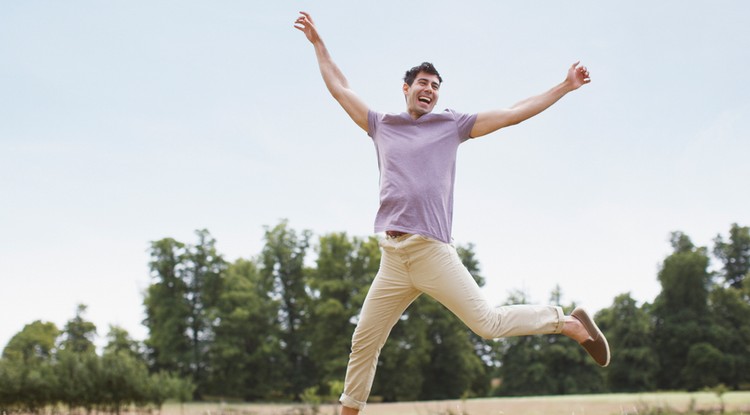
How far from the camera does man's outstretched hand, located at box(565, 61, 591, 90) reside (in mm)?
5754

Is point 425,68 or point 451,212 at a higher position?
point 425,68

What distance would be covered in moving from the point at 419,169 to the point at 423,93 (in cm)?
69

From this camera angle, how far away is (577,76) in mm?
5781

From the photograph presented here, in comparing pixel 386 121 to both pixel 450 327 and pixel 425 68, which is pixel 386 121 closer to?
pixel 425 68

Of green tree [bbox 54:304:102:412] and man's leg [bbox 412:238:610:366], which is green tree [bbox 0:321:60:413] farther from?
man's leg [bbox 412:238:610:366]

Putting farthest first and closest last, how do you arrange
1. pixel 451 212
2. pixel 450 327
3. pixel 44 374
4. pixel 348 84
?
pixel 450 327, pixel 44 374, pixel 348 84, pixel 451 212

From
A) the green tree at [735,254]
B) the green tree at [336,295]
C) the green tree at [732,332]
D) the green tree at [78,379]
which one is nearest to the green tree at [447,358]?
the green tree at [336,295]

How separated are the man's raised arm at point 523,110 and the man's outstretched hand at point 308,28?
5.66 ft

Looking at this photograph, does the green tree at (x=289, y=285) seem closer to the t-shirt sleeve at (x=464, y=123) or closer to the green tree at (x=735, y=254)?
the green tree at (x=735, y=254)

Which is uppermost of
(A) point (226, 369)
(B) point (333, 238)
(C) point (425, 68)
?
(B) point (333, 238)

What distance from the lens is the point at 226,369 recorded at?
4741 centimetres

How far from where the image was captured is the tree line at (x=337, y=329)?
45.4 metres

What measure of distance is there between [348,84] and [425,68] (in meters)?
0.86

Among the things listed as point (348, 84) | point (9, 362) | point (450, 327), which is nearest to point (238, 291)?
point (450, 327)
